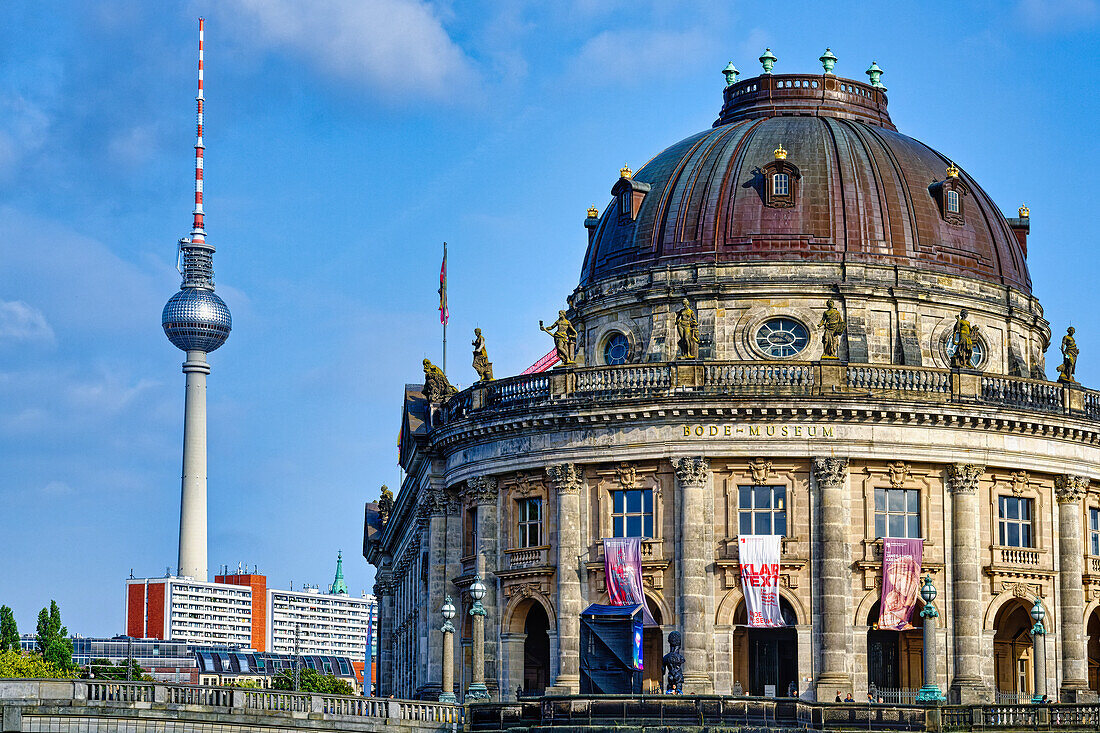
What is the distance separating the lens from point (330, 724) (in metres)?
55.3

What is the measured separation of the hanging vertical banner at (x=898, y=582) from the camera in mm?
67750

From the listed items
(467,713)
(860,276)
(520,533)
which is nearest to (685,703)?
(467,713)

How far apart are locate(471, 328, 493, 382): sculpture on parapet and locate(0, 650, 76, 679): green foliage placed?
4259 cm

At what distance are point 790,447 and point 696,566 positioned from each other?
5.34 metres

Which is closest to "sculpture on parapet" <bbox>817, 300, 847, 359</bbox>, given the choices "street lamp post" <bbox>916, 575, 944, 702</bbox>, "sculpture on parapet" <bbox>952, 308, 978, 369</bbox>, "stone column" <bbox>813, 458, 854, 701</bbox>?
"stone column" <bbox>813, 458, 854, 701</bbox>

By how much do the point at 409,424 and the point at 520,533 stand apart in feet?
48.1

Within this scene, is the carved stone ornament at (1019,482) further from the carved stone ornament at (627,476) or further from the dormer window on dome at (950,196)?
the carved stone ornament at (627,476)

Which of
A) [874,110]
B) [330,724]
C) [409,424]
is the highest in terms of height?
[874,110]

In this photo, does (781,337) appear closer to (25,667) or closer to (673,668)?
(673,668)

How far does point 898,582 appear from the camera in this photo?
223ft

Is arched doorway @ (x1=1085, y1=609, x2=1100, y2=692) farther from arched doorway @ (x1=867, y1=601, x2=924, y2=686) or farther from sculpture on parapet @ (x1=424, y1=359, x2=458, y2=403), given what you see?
sculpture on parapet @ (x1=424, y1=359, x2=458, y2=403)

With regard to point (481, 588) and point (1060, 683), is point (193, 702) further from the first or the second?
point (1060, 683)

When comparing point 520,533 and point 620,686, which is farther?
point 520,533

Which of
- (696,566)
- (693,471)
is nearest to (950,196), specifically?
(693,471)
